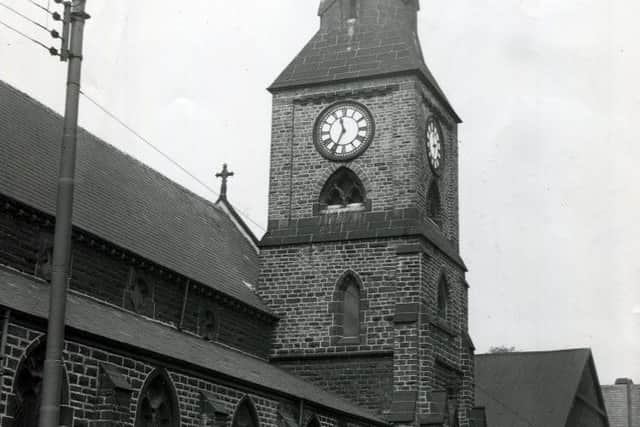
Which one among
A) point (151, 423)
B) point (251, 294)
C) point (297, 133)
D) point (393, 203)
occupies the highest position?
point (297, 133)

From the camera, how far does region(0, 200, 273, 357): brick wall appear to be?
2412 cm

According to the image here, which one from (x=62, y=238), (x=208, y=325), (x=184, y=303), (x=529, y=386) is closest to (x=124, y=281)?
(x=184, y=303)

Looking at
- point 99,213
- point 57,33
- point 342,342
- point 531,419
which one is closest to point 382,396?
point 342,342

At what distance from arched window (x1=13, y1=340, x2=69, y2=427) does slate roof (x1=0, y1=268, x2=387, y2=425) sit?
0.75 meters

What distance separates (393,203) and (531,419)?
17.6 m

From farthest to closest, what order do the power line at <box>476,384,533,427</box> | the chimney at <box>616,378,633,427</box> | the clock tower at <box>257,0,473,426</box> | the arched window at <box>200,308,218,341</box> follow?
the chimney at <box>616,378,633,427</box> → the power line at <box>476,384,533,427</box> → the clock tower at <box>257,0,473,426</box> → the arched window at <box>200,308,218,341</box>

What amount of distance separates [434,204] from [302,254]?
472cm

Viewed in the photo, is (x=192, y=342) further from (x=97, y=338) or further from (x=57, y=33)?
(x=57, y=33)

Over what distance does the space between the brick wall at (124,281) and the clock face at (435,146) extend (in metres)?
7.14

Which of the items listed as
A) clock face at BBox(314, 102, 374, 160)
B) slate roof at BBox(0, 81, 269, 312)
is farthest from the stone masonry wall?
clock face at BBox(314, 102, 374, 160)

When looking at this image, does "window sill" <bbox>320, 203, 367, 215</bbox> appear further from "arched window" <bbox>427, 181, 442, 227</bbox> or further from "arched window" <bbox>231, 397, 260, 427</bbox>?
"arched window" <bbox>231, 397, 260, 427</bbox>

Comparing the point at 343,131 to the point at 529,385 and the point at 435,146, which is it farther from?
the point at 529,385

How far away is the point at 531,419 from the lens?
48.5m

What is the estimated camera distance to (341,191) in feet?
117
